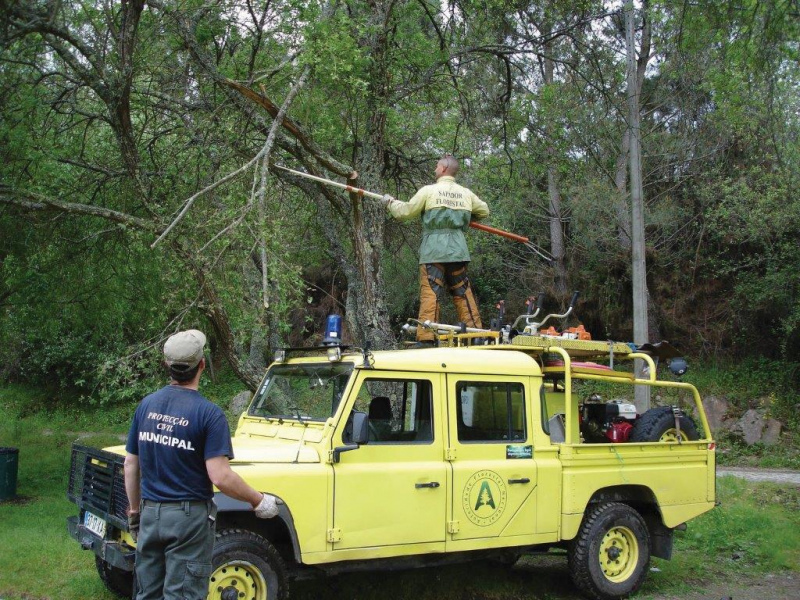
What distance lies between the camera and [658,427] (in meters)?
7.48

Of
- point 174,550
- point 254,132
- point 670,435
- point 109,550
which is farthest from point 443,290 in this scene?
point 174,550

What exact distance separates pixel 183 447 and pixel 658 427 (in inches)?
194

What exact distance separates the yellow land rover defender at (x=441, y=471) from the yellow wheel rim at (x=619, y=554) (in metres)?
0.01

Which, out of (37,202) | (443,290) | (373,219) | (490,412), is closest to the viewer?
(490,412)

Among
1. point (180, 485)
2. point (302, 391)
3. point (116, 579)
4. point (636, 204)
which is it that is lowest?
point (116, 579)

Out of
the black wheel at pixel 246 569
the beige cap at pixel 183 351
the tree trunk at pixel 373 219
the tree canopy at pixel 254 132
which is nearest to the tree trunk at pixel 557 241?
the tree canopy at pixel 254 132

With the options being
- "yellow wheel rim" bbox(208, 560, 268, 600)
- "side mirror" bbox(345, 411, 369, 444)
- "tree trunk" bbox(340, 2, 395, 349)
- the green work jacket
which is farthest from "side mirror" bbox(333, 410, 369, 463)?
"tree trunk" bbox(340, 2, 395, 349)

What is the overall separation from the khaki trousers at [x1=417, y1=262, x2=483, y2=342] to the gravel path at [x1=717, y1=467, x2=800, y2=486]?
7925 millimetres

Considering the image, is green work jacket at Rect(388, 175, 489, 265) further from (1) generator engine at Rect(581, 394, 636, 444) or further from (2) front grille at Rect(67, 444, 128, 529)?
(2) front grille at Rect(67, 444, 128, 529)

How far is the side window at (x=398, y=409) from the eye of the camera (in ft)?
20.2

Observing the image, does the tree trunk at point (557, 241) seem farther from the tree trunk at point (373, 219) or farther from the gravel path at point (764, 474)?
the tree trunk at point (373, 219)

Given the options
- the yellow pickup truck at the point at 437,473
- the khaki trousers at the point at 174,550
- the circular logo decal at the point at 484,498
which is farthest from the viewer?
the circular logo decal at the point at 484,498

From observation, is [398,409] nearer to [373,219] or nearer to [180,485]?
[180,485]

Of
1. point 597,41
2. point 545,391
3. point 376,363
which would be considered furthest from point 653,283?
point 376,363
